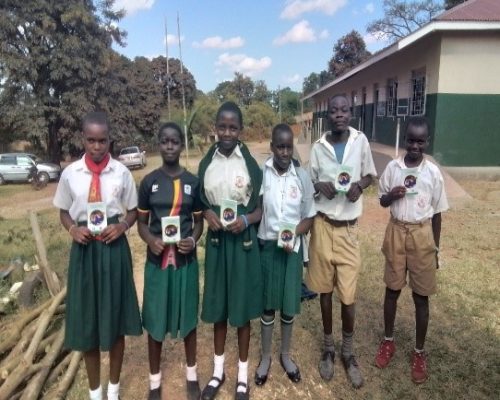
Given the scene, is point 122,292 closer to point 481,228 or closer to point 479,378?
point 479,378

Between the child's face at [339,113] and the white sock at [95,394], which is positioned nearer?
the white sock at [95,394]

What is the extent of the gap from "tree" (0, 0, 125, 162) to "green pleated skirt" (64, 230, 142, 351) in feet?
61.7

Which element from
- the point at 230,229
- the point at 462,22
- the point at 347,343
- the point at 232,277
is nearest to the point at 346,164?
the point at 230,229

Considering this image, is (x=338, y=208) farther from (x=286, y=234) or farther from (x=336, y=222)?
(x=286, y=234)

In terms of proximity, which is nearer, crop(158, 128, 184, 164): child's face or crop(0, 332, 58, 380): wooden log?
crop(158, 128, 184, 164): child's face

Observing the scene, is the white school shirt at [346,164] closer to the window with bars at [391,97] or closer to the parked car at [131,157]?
the window with bars at [391,97]

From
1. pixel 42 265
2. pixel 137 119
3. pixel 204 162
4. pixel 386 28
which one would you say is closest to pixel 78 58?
pixel 137 119

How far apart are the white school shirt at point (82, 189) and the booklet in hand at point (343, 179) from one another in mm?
1293

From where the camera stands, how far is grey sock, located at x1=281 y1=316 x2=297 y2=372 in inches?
117

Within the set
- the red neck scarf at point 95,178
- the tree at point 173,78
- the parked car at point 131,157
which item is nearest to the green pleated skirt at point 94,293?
the red neck scarf at point 95,178

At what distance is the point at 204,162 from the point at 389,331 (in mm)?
1841

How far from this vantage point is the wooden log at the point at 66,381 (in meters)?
2.90

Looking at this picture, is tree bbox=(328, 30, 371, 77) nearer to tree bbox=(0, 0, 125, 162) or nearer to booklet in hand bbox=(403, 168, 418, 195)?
tree bbox=(0, 0, 125, 162)

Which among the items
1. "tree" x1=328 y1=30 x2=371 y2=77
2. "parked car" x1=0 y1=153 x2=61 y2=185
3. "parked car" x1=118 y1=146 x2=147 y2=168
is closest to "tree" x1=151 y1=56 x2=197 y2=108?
"tree" x1=328 y1=30 x2=371 y2=77
